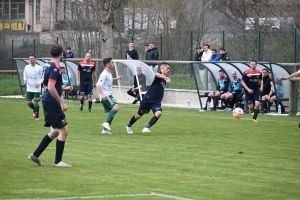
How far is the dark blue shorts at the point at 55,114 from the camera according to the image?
11.1 meters

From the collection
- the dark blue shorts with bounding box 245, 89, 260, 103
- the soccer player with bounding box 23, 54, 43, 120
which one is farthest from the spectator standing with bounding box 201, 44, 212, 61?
the soccer player with bounding box 23, 54, 43, 120

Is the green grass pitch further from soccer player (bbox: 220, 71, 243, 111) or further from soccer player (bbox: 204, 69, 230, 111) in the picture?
soccer player (bbox: 204, 69, 230, 111)

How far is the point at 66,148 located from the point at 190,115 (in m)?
10.0

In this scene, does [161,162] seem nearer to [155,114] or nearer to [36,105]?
[155,114]

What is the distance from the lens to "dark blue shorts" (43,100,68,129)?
11109mm

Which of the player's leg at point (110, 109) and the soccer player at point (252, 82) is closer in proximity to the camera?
the player's leg at point (110, 109)

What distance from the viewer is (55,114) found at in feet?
36.5

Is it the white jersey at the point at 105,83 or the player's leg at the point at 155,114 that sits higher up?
the white jersey at the point at 105,83

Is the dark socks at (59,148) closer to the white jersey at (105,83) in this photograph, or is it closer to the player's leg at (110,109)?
the player's leg at (110,109)

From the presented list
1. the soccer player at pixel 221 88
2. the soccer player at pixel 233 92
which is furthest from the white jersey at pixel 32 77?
the soccer player at pixel 233 92

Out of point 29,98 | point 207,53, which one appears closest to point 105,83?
point 29,98

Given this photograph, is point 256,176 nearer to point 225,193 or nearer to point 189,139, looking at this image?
point 225,193

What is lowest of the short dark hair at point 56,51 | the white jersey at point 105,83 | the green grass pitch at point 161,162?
the green grass pitch at point 161,162

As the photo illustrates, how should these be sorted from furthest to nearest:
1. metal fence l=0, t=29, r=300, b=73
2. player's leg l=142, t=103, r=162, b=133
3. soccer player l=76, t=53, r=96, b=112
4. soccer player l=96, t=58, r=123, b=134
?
1. metal fence l=0, t=29, r=300, b=73
2. soccer player l=76, t=53, r=96, b=112
3. soccer player l=96, t=58, r=123, b=134
4. player's leg l=142, t=103, r=162, b=133
